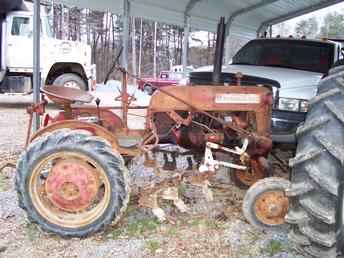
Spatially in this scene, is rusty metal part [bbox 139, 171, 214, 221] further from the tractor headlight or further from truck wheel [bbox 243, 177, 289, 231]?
the tractor headlight

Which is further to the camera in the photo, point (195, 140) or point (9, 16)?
point (9, 16)

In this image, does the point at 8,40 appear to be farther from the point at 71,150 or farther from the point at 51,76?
the point at 71,150

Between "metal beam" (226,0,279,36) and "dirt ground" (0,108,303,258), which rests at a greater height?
"metal beam" (226,0,279,36)

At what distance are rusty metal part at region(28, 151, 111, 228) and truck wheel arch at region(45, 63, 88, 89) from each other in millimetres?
9815

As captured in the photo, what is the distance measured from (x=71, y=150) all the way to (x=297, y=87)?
9.63 ft

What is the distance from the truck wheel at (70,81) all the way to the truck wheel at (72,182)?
9.59 m

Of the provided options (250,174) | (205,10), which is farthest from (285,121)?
(205,10)

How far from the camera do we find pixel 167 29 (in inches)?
1303

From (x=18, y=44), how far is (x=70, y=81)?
176cm

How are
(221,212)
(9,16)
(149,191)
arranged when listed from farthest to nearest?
(9,16) < (221,212) < (149,191)

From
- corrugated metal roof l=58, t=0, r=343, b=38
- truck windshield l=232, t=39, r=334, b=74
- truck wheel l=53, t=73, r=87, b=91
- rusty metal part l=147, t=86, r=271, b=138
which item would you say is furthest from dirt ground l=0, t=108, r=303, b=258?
truck wheel l=53, t=73, r=87, b=91

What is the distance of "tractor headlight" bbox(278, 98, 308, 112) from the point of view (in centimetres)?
489

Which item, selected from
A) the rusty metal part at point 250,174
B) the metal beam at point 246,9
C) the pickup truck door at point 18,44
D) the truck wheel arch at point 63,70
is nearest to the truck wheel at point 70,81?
the truck wheel arch at point 63,70

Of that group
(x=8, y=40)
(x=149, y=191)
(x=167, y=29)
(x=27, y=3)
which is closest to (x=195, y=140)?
(x=149, y=191)
